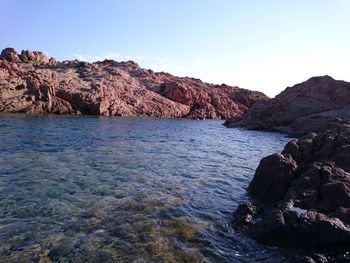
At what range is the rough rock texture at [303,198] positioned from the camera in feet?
31.0

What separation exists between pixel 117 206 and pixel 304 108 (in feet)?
158

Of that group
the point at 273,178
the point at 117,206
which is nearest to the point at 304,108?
the point at 273,178

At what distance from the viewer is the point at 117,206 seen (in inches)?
472

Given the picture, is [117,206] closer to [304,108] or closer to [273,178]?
[273,178]

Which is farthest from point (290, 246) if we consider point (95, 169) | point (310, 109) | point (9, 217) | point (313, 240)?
point (310, 109)

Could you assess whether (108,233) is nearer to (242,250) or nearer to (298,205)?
(242,250)

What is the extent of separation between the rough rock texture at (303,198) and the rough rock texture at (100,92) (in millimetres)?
41611

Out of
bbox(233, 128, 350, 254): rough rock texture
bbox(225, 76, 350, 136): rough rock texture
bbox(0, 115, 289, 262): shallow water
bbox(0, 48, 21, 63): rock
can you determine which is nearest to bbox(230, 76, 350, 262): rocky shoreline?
bbox(233, 128, 350, 254): rough rock texture

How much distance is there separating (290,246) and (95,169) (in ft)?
34.7

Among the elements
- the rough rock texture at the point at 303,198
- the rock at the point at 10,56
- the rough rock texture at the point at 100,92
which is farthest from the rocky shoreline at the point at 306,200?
the rock at the point at 10,56

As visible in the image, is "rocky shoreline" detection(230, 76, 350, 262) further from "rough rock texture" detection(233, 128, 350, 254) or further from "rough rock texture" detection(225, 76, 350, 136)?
"rough rock texture" detection(225, 76, 350, 136)

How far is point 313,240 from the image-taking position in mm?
9336

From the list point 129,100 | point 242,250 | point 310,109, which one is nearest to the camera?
point 242,250

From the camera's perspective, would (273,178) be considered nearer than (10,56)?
Yes
